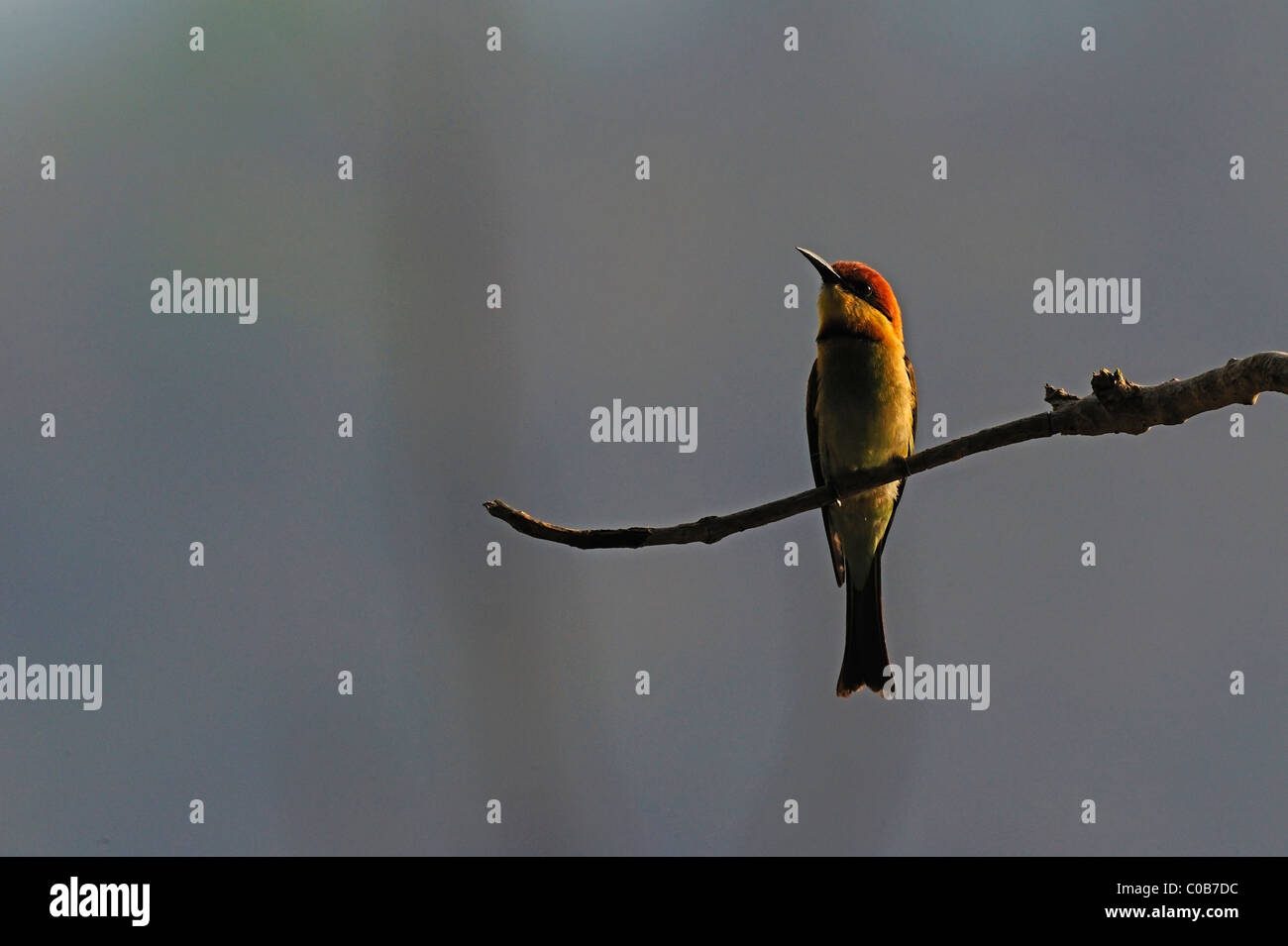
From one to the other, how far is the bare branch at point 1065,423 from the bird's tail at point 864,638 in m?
2.01

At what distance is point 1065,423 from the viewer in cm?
220

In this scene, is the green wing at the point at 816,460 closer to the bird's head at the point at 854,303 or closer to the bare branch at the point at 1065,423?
the bird's head at the point at 854,303

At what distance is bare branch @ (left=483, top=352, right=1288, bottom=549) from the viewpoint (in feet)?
6.43

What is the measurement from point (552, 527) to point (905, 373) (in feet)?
7.27

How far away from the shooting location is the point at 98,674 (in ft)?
19.4

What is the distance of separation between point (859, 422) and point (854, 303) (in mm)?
481

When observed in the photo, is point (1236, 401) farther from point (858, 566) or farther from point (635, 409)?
point (635, 409)

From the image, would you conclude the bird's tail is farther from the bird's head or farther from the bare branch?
the bare branch

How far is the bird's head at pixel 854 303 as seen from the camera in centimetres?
401

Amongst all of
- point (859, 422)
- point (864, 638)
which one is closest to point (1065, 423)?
point (859, 422)

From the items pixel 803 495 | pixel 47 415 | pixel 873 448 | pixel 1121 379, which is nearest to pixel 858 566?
pixel 873 448

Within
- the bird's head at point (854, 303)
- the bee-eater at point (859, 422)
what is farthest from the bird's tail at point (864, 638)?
the bird's head at point (854, 303)

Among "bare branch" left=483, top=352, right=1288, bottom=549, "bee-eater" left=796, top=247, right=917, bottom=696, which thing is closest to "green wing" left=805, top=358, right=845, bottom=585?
"bee-eater" left=796, top=247, right=917, bottom=696

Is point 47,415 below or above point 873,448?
above
